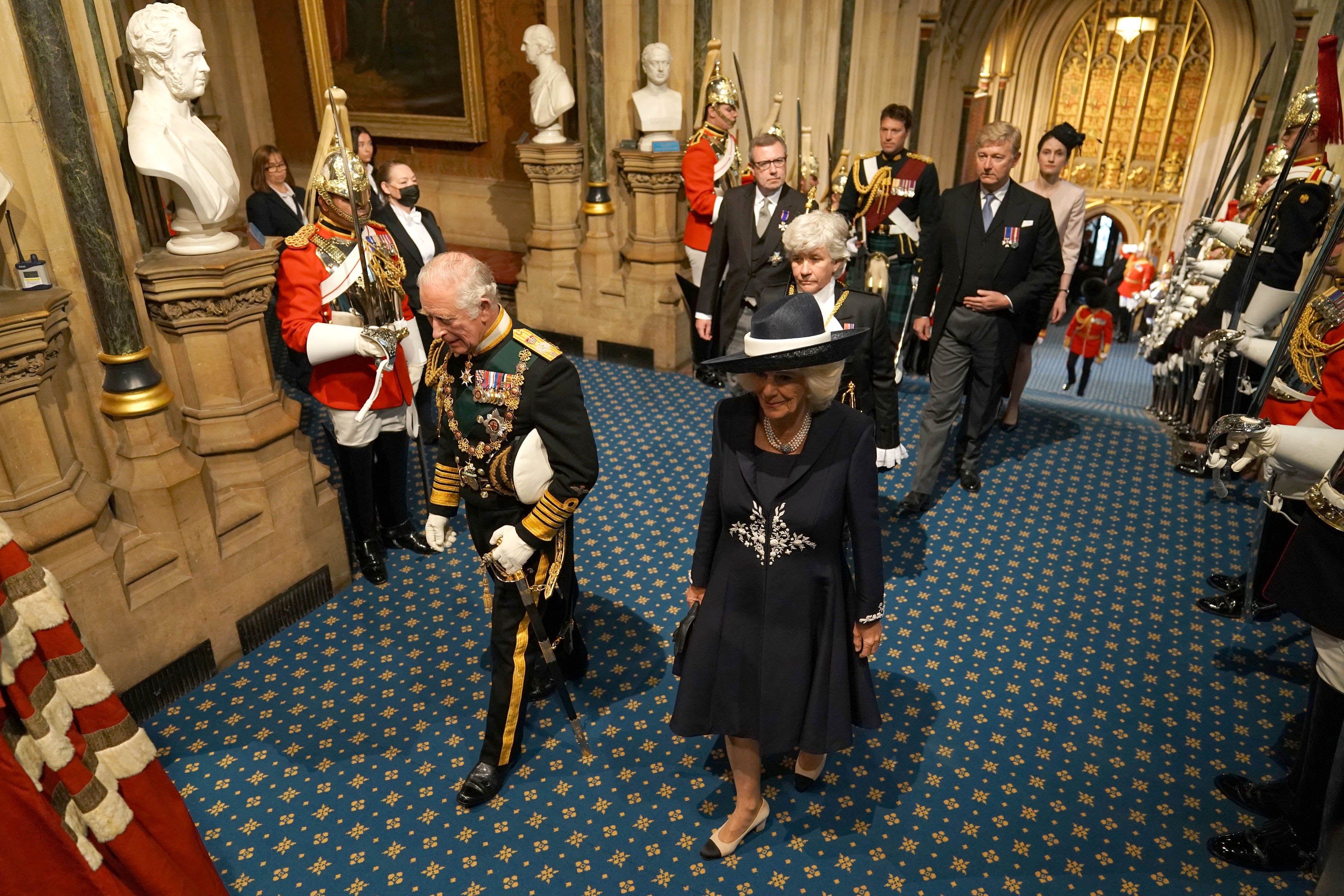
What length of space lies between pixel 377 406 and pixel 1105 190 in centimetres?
1666

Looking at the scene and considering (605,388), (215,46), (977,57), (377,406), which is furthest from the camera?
(977,57)

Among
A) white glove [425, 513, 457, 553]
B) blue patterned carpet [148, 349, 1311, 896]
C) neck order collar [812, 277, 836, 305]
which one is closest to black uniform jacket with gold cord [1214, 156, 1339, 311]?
blue patterned carpet [148, 349, 1311, 896]

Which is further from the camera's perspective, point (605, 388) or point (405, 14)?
point (405, 14)

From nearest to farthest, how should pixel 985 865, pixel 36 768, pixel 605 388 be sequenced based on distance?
pixel 36 768, pixel 985 865, pixel 605 388

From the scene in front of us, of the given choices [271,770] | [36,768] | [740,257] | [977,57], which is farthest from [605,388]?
[977,57]

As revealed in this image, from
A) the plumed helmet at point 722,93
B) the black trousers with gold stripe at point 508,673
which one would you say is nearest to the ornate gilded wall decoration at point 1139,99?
the plumed helmet at point 722,93

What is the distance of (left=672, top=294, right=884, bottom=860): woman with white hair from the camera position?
2.19 meters

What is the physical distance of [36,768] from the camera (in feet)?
6.14

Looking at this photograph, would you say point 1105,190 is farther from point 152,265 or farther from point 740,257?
point 152,265

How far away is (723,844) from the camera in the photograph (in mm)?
2646

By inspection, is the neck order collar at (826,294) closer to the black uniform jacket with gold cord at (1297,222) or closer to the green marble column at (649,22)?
the black uniform jacket with gold cord at (1297,222)

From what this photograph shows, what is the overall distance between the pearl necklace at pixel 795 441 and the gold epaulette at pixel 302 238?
6.98 feet

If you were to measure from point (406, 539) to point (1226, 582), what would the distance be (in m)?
3.78

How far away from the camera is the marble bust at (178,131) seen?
9.35 ft
